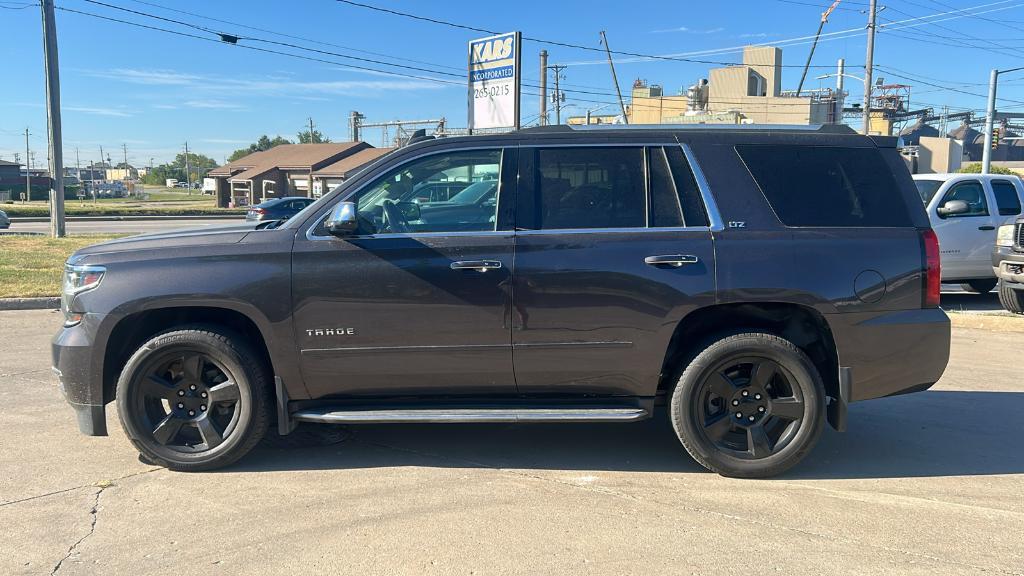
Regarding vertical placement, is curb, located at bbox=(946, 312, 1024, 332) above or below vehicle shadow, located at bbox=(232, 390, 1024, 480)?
above

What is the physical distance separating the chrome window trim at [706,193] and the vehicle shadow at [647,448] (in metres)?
1.50

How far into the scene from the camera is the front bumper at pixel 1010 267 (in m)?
9.20

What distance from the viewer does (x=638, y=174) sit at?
4461 mm

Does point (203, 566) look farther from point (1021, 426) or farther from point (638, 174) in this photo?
point (1021, 426)

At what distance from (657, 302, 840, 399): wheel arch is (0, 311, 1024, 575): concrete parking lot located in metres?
0.62

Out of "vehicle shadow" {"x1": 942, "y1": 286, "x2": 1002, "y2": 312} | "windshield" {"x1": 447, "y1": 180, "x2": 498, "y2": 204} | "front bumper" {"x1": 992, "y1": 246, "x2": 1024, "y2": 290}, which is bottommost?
"vehicle shadow" {"x1": 942, "y1": 286, "x2": 1002, "y2": 312}

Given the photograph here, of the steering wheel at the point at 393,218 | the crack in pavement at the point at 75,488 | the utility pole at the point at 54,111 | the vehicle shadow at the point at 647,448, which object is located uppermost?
the utility pole at the point at 54,111

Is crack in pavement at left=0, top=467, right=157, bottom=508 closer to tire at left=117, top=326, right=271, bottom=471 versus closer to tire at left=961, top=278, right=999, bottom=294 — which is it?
tire at left=117, top=326, right=271, bottom=471

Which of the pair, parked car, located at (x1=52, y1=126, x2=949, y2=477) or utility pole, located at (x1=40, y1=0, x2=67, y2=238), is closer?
parked car, located at (x1=52, y1=126, x2=949, y2=477)

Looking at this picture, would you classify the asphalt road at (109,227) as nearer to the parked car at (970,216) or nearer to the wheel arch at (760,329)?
the parked car at (970,216)

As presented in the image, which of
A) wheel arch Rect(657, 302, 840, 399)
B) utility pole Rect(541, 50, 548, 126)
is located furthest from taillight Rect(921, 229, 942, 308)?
utility pole Rect(541, 50, 548, 126)

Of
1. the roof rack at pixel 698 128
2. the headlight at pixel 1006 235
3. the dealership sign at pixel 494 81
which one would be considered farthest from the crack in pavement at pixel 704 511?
the dealership sign at pixel 494 81

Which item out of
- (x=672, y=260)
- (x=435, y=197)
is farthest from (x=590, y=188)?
(x=435, y=197)

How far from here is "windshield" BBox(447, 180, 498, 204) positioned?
4.50 meters
